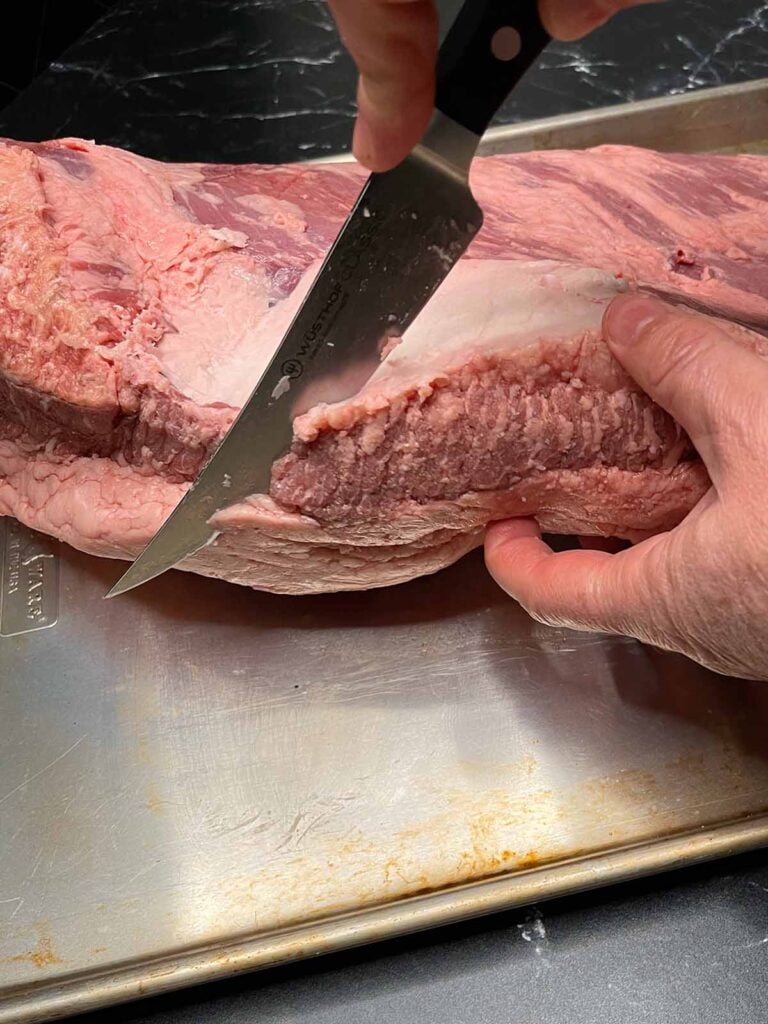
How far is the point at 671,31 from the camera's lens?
3.18 meters

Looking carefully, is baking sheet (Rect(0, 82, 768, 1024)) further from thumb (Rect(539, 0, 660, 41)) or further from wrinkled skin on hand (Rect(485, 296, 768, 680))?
thumb (Rect(539, 0, 660, 41))

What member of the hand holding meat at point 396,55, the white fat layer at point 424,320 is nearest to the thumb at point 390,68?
the hand holding meat at point 396,55

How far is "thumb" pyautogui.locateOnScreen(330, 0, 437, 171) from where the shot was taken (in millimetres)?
1004

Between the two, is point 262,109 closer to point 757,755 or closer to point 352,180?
point 352,180

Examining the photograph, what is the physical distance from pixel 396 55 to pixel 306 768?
1488 millimetres

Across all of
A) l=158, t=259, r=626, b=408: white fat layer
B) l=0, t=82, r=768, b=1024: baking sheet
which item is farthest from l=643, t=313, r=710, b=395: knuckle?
l=0, t=82, r=768, b=1024: baking sheet

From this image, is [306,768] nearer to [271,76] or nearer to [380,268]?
[380,268]

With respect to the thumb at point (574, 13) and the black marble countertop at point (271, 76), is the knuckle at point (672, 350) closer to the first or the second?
the thumb at point (574, 13)

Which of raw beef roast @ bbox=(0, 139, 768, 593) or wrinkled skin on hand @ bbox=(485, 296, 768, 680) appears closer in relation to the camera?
wrinkled skin on hand @ bbox=(485, 296, 768, 680)

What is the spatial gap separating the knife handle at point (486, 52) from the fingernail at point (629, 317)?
453mm

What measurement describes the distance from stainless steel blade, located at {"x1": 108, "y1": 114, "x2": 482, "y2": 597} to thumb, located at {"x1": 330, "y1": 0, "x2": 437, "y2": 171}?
7 cm

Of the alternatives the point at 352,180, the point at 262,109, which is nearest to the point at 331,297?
the point at 352,180

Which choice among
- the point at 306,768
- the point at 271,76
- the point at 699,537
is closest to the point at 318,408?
the point at 699,537

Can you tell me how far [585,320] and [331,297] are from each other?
1.59 feet
